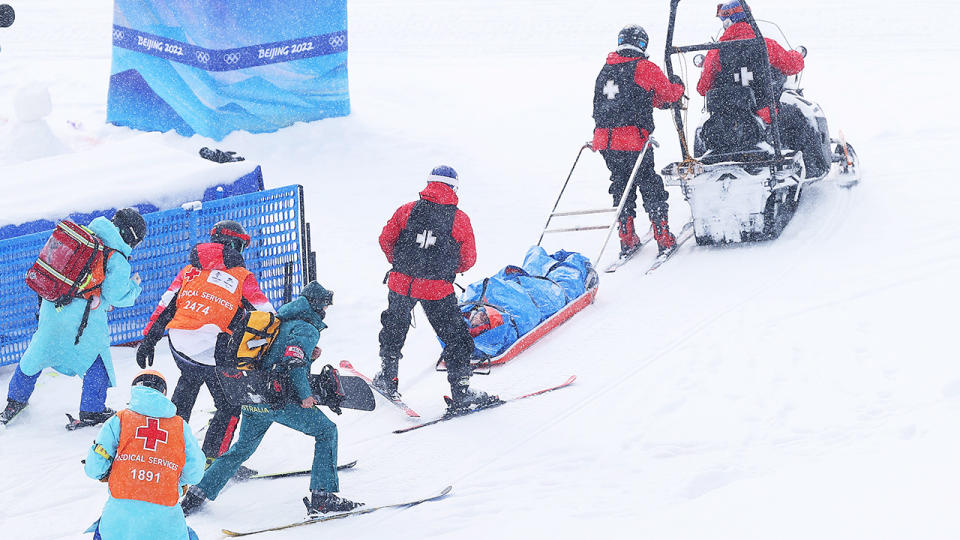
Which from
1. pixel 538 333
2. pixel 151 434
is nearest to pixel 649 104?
pixel 538 333

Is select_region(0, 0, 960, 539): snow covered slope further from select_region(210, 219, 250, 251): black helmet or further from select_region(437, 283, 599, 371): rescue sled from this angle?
select_region(210, 219, 250, 251): black helmet

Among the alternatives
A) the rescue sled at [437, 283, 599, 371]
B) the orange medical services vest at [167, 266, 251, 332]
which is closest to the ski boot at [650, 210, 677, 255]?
the rescue sled at [437, 283, 599, 371]

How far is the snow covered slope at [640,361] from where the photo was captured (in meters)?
4.96

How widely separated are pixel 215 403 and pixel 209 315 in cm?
53

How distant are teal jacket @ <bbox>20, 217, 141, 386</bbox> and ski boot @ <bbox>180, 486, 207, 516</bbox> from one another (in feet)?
5.29

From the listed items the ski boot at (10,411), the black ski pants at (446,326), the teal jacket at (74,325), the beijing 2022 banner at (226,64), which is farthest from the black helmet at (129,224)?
the beijing 2022 banner at (226,64)

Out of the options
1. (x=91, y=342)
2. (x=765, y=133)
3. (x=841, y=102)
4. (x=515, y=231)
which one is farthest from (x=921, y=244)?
(x=91, y=342)

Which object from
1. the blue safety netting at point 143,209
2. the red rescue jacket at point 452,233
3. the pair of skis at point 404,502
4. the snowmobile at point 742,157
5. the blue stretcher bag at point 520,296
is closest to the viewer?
the pair of skis at point 404,502

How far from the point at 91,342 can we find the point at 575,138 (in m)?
6.68

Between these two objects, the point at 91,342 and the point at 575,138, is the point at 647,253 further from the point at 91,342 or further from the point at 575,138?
the point at 91,342

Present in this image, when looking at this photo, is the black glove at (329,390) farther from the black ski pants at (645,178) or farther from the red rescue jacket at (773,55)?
the red rescue jacket at (773,55)

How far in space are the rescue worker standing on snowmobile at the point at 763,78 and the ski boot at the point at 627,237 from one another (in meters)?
1.26

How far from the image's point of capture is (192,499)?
5238mm

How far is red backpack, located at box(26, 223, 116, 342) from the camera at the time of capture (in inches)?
242
